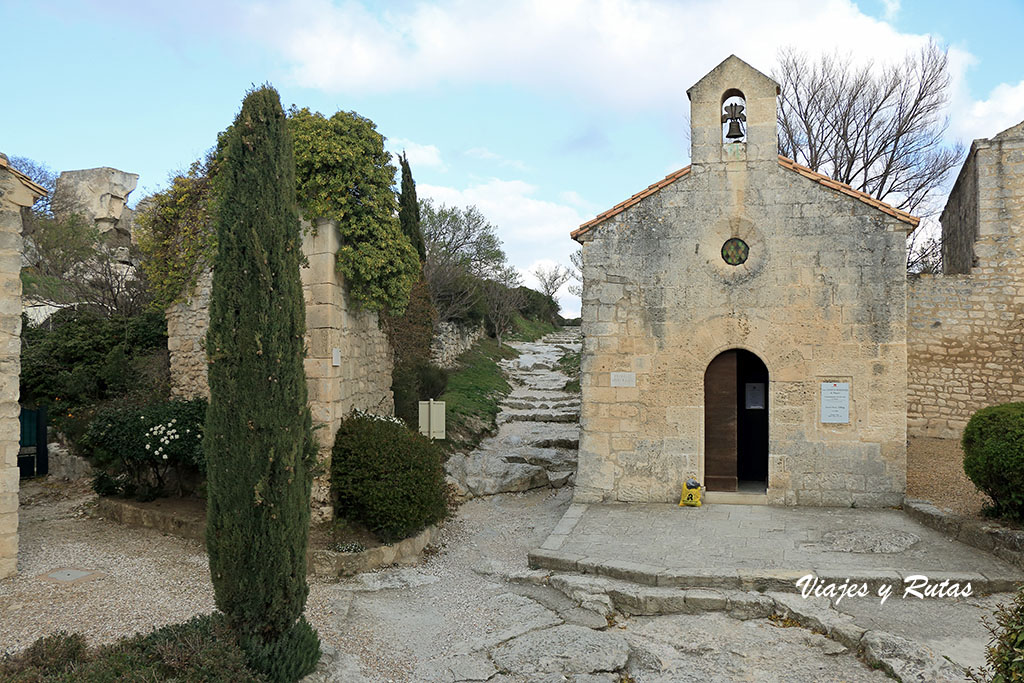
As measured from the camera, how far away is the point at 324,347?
8203mm

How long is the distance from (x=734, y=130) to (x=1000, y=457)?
527 centimetres

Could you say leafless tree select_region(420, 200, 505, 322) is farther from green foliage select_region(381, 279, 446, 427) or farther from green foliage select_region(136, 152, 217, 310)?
green foliage select_region(136, 152, 217, 310)

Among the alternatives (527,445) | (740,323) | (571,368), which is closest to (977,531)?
(740,323)

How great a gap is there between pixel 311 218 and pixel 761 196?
6.08 m

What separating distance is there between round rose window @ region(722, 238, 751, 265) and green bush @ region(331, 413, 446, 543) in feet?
16.0

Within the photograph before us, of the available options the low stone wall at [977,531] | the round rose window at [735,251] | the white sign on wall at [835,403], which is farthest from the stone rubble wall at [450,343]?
the low stone wall at [977,531]

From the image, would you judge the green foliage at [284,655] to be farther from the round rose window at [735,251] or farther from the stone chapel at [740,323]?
the round rose window at [735,251]

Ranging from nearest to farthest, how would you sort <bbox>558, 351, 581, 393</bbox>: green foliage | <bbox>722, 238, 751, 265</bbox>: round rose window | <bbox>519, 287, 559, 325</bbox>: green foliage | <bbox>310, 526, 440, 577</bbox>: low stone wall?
1. <bbox>310, 526, 440, 577</bbox>: low stone wall
2. <bbox>722, 238, 751, 265</bbox>: round rose window
3. <bbox>558, 351, 581, 393</bbox>: green foliage
4. <bbox>519, 287, 559, 325</bbox>: green foliage

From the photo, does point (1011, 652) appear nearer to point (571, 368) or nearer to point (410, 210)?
point (410, 210)

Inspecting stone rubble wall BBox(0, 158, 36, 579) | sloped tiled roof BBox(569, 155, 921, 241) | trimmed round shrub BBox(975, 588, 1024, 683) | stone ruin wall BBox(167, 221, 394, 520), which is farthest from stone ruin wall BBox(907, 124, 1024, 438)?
stone rubble wall BBox(0, 158, 36, 579)

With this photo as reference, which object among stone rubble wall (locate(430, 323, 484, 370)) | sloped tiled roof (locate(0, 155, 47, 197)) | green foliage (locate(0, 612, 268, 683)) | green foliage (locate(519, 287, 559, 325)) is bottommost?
green foliage (locate(0, 612, 268, 683))

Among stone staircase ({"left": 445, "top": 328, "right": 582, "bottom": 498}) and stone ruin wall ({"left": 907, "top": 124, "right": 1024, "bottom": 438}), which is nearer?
stone staircase ({"left": 445, "top": 328, "right": 582, "bottom": 498})

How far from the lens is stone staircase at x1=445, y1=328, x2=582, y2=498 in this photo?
37.7 ft

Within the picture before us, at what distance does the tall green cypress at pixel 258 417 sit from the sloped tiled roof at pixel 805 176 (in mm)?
5635
